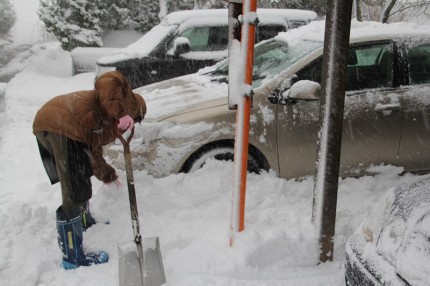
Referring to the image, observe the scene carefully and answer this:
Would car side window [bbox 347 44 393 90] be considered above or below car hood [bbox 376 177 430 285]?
above

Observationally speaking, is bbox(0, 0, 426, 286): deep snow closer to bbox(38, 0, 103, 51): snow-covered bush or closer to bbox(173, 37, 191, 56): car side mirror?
bbox(173, 37, 191, 56): car side mirror

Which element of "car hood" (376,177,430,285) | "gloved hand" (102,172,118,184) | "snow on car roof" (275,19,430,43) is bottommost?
"gloved hand" (102,172,118,184)

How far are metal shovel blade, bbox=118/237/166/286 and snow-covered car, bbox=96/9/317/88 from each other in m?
4.60

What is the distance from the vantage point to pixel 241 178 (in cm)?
301

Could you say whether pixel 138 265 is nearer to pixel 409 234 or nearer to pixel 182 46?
pixel 409 234

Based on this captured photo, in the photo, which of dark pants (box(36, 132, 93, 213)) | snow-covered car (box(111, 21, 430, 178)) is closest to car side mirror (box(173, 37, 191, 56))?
snow-covered car (box(111, 21, 430, 178))

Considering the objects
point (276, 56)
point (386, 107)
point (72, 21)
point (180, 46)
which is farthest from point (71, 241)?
point (72, 21)

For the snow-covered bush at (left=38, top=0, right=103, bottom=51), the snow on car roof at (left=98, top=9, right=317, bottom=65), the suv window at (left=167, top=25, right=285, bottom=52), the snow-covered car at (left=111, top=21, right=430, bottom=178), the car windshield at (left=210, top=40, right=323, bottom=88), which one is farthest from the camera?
the snow-covered bush at (left=38, top=0, right=103, bottom=51)

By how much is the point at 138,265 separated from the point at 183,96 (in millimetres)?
1928

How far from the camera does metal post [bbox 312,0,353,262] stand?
2668 mm

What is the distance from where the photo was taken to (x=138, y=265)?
290 cm

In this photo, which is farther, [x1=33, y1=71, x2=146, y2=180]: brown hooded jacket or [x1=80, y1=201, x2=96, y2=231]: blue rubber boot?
[x1=80, y1=201, x2=96, y2=231]: blue rubber boot

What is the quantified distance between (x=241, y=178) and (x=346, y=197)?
Answer: 1432 mm

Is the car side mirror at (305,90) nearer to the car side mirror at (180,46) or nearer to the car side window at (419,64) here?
the car side window at (419,64)
